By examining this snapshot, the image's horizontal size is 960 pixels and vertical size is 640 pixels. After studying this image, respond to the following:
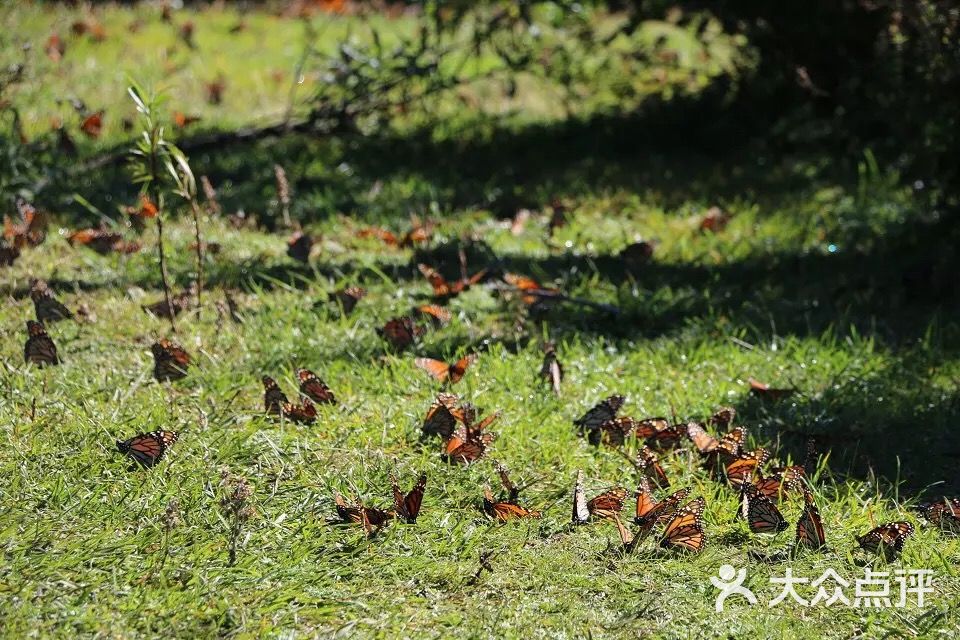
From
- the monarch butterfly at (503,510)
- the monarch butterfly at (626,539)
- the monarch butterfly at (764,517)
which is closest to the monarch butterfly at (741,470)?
the monarch butterfly at (764,517)

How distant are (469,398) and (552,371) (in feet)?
0.92

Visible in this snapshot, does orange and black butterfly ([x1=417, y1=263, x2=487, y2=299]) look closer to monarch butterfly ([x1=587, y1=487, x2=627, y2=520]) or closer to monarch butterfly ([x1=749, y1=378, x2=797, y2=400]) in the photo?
monarch butterfly ([x1=749, y1=378, x2=797, y2=400])

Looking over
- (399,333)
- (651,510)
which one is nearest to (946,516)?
(651,510)

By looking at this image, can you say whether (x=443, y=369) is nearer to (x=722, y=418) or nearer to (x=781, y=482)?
(x=722, y=418)

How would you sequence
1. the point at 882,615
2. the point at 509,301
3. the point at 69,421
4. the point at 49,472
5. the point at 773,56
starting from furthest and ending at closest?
1. the point at 773,56
2. the point at 509,301
3. the point at 69,421
4. the point at 49,472
5. the point at 882,615

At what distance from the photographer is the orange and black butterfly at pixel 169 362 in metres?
3.35

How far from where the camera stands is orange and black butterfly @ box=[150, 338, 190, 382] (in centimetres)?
335

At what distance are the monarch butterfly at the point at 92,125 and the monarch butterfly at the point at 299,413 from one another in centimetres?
260

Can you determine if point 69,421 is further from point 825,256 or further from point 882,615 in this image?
point 825,256

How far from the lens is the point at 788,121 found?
5.72 meters

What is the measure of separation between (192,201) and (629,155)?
294 cm

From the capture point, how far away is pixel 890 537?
2.82m

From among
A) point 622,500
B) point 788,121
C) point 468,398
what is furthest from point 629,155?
point 622,500

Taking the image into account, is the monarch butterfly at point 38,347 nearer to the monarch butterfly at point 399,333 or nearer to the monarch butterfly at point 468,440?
the monarch butterfly at point 399,333
